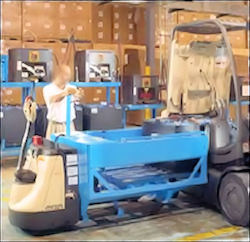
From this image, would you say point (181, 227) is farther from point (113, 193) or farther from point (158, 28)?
point (158, 28)

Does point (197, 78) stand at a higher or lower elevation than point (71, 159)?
higher

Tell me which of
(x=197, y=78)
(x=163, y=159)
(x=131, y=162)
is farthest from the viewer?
(x=197, y=78)

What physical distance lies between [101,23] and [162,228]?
747cm

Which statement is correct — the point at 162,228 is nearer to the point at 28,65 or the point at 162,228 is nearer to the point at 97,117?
the point at 97,117

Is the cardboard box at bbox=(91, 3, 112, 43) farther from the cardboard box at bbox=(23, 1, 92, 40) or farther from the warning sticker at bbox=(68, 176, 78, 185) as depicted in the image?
the warning sticker at bbox=(68, 176, 78, 185)

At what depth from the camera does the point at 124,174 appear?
492 centimetres

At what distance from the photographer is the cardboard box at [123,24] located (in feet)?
37.3

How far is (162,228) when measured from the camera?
4477 mm

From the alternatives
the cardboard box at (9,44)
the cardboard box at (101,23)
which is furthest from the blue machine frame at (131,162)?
the cardboard box at (101,23)

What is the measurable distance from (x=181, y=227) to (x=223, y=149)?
2.85 feet

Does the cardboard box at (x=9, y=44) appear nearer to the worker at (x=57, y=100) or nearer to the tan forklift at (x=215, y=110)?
the worker at (x=57, y=100)

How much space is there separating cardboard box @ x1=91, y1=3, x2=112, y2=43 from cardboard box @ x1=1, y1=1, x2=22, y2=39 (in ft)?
7.55

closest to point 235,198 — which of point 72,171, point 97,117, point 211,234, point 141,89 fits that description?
point 211,234

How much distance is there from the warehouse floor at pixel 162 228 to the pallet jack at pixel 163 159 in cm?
12
